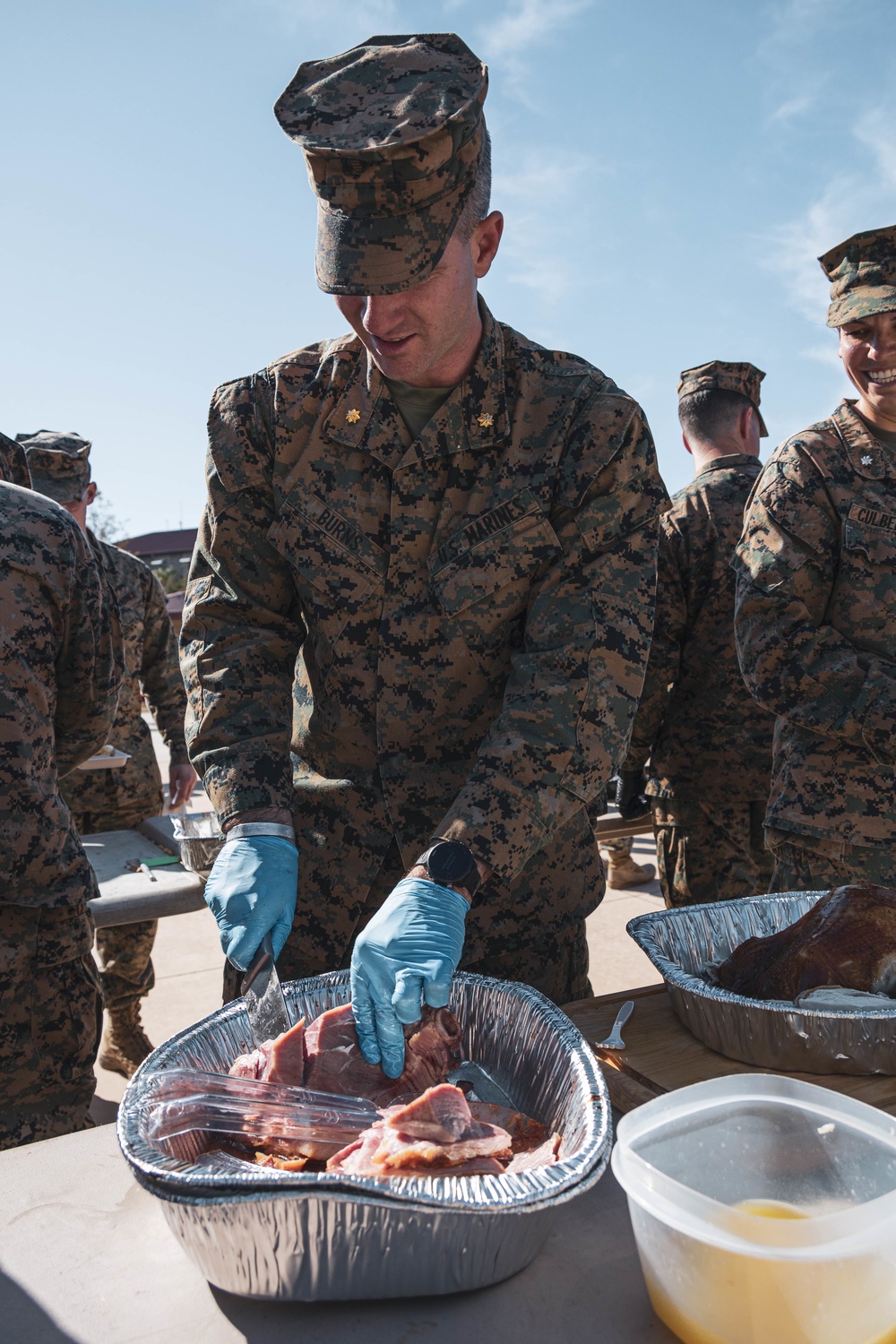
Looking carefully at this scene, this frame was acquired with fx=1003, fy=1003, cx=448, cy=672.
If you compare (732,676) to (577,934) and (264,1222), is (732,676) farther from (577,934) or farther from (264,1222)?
(264,1222)

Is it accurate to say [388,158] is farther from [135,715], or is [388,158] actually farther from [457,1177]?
[135,715]

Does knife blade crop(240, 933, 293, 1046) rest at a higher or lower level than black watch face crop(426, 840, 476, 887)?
lower

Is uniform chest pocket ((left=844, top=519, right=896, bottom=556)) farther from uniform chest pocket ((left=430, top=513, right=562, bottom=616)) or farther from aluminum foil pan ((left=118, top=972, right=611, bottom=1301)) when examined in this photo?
aluminum foil pan ((left=118, top=972, right=611, bottom=1301))

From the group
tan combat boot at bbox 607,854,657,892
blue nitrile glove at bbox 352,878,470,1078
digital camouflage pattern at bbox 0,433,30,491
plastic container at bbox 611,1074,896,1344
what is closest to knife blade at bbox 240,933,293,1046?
blue nitrile glove at bbox 352,878,470,1078

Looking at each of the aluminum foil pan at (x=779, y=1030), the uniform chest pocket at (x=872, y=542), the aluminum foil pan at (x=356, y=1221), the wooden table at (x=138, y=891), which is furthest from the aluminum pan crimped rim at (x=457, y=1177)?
the uniform chest pocket at (x=872, y=542)

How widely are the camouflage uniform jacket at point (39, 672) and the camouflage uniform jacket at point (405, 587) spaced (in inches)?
22.6

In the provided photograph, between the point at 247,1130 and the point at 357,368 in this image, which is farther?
the point at 357,368

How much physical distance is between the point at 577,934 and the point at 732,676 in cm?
192

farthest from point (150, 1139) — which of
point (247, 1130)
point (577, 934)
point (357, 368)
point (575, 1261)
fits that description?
point (357, 368)

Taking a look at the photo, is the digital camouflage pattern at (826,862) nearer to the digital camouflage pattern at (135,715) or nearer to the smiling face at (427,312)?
the smiling face at (427,312)

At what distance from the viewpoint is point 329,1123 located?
1.24 metres

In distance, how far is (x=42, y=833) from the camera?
89.1 inches

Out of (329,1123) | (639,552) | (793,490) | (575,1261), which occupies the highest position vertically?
(793,490)

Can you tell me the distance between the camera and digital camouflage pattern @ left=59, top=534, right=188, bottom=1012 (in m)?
4.61
